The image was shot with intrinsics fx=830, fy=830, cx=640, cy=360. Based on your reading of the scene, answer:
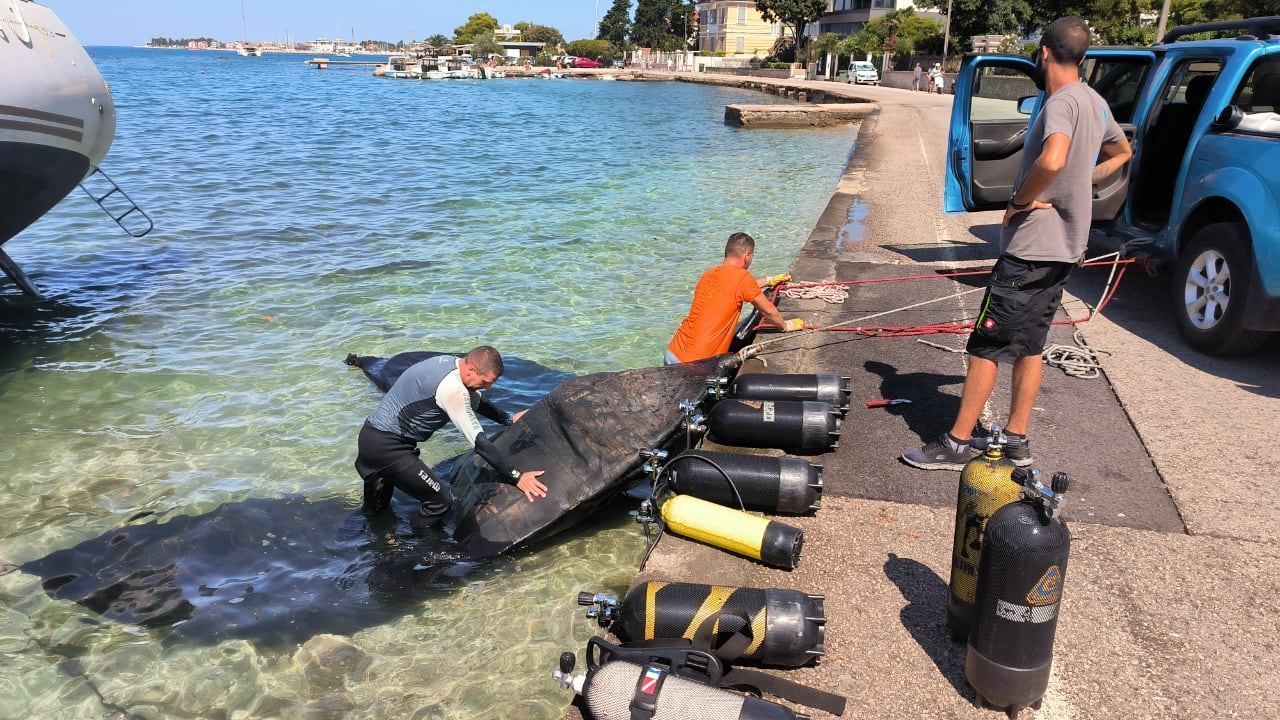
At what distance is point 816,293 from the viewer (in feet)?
27.9

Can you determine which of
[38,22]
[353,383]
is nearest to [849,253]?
[353,383]

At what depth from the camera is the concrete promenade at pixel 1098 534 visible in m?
3.23

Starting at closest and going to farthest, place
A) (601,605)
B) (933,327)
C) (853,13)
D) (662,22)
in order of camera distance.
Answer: (601,605) < (933,327) < (853,13) < (662,22)

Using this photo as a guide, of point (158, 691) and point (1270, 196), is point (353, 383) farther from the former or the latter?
point (1270, 196)

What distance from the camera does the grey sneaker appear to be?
4.78 m

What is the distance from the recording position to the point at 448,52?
154125 millimetres

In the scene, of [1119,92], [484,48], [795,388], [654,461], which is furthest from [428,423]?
[484,48]

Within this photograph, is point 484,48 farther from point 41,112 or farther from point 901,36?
point 41,112

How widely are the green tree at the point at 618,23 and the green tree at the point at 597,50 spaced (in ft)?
11.0

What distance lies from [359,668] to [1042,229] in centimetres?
418

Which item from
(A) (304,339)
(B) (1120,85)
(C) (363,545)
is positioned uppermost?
(B) (1120,85)

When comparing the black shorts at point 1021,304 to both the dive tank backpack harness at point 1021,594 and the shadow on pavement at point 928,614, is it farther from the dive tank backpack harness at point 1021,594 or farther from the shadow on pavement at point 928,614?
the dive tank backpack harness at point 1021,594

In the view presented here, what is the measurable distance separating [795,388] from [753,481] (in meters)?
1.32

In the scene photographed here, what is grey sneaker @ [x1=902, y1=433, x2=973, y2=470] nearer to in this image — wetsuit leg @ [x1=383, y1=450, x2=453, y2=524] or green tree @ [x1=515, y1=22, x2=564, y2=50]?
wetsuit leg @ [x1=383, y1=450, x2=453, y2=524]
